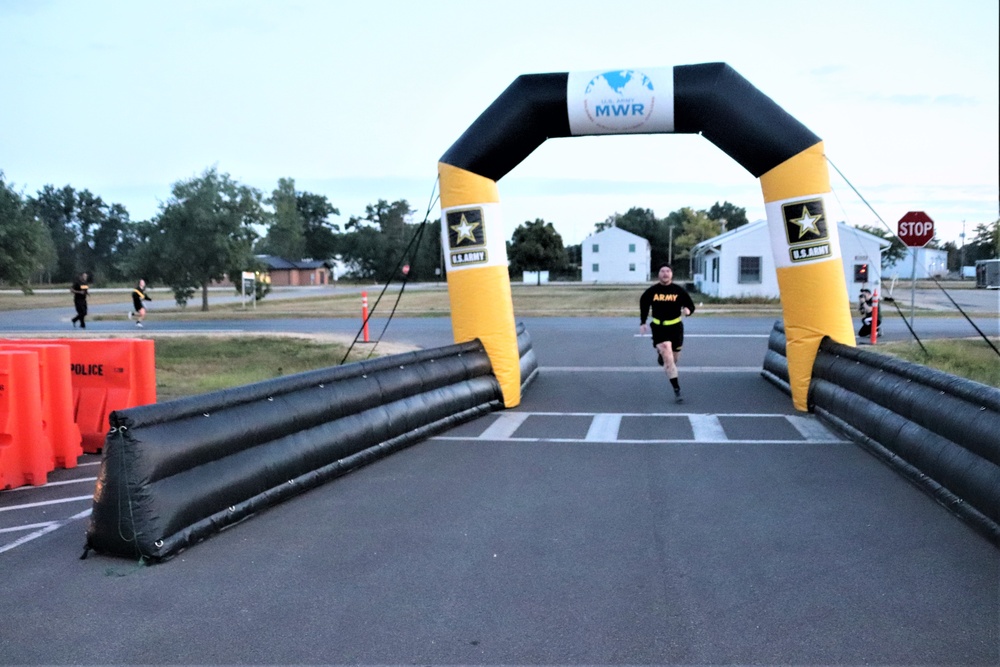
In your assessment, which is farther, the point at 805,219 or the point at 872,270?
the point at 872,270

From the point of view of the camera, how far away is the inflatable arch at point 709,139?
35.2ft

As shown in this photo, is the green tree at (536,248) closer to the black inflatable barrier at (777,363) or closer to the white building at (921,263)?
the white building at (921,263)

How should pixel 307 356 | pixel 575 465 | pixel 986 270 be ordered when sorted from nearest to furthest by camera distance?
pixel 575 465
pixel 986 270
pixel 307 356

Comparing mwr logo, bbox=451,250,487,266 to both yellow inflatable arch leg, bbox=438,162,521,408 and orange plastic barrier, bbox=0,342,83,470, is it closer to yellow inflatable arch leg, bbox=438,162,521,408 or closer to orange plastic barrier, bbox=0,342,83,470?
yellow inflatable arch leg, bbox=438,162,521,408

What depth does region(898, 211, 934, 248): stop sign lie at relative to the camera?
20.7m

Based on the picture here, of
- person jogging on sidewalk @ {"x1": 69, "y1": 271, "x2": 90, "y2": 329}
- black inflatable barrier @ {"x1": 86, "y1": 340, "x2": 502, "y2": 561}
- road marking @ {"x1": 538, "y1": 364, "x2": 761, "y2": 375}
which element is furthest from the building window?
black inflatable barrier @ {"x1": 86, "y1": 340, "x2": 502, "y2": 561}

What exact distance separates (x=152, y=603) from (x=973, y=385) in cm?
591

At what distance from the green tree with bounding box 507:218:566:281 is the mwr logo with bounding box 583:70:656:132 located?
80335 mm

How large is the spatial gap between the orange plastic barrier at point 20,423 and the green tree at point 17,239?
22204 mm

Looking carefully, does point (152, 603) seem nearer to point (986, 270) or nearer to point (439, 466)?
point (439, 466)

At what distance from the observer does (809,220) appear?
10852mm

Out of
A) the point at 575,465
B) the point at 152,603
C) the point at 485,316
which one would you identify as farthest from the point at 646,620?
the point at 485,316

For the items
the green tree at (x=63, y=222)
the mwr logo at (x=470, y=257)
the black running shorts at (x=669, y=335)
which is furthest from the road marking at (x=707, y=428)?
the green tree at (x=63, y=222)

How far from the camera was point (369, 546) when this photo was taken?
5.59 meters
